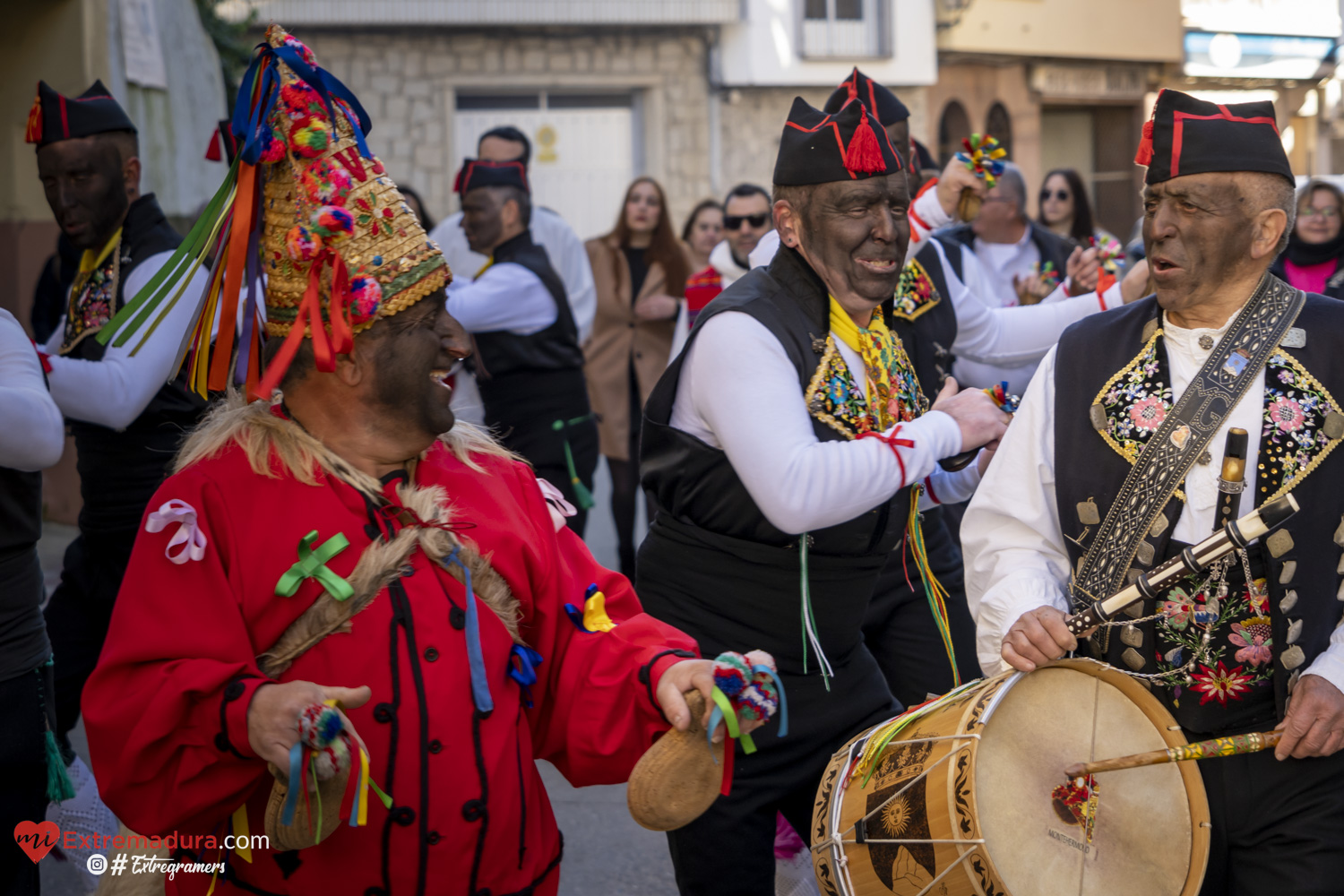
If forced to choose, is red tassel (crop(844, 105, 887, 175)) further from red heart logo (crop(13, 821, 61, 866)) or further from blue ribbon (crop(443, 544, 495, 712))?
red heart logo (crop(13, 821, 61, 866))

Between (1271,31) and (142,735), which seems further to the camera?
(1271,31)

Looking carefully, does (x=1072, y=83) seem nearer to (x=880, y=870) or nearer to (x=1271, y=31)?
(x=1271, y=31)

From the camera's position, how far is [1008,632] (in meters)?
2.52

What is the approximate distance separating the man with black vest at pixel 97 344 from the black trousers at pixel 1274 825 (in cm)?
300

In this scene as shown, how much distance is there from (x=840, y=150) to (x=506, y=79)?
14988 mm

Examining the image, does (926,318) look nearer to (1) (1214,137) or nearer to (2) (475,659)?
(1) (1214,137)

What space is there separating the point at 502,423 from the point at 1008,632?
3.73m

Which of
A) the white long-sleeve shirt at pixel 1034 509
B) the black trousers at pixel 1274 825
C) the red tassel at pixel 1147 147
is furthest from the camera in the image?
the red tassel at pixel 1147 147

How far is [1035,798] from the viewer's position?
2.40 meters

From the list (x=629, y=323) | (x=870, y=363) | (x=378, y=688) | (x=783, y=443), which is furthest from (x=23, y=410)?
(x=629, y=323)

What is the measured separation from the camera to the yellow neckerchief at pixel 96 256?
162 inches

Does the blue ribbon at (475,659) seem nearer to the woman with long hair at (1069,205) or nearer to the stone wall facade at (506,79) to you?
the woman with long hair at (1069,205)

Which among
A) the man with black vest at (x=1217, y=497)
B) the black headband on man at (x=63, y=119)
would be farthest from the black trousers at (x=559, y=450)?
the man with black vest at (x=1217, y=497)

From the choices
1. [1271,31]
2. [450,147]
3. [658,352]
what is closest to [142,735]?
[658,352]
